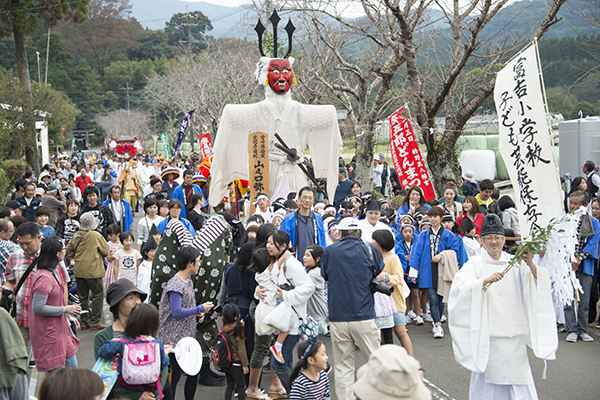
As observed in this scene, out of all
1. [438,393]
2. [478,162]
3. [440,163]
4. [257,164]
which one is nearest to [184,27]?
[478,162]

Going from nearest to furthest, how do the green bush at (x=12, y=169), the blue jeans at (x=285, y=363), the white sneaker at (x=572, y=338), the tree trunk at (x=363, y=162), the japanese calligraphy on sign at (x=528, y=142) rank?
the japanese calligraphy on sign at (x=528, y=142)
the blue jeans at (x=285, y=363)
the white sneaker at (x=572, y=338)
the tree trunk at (x=363, y=162)
the green bush at (x=12, y=169)

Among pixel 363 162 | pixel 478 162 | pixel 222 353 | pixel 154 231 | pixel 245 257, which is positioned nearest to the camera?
pixel 222 353

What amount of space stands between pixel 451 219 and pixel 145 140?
58.0m

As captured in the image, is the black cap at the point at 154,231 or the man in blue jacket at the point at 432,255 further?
the black cap at the point at 154,231

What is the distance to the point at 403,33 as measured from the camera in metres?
10.8

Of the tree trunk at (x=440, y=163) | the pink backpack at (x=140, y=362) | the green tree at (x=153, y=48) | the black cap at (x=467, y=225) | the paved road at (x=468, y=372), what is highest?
the green tree at (x=153, y=48)

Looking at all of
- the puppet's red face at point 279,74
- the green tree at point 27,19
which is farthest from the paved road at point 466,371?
the green tree at point 27,19

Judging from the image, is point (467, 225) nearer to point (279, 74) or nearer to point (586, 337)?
point (586, 337)

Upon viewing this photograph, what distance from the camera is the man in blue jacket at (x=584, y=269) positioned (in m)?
6.57

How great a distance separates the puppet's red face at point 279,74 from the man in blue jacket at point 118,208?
11.7 ft

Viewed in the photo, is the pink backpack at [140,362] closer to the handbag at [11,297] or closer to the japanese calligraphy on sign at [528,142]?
the handbag at [11,297]

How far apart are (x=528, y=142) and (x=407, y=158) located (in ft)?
18.2

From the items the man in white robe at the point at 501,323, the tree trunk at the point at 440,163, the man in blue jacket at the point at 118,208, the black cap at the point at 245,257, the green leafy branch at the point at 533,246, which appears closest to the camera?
the green leafy branch at the point at 533,246

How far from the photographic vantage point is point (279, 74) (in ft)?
31.8
